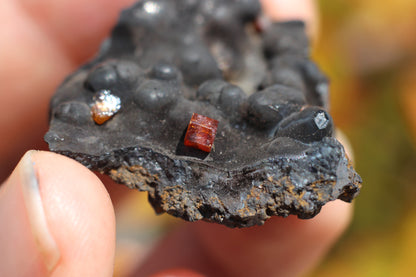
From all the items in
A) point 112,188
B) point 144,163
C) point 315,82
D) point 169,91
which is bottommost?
point 112,188

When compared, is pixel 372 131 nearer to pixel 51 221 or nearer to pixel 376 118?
pixel 376 118

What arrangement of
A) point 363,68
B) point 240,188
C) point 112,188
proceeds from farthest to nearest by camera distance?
point 363,68, point 112,188, point 240,188

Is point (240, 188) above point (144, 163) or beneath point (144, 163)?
beneath

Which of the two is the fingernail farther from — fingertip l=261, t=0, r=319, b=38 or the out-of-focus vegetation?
the out-of-focus vegetation

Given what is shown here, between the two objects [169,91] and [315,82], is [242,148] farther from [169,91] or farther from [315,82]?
[315,82]

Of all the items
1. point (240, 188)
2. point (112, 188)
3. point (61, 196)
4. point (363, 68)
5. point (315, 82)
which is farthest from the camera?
point (363, 68)

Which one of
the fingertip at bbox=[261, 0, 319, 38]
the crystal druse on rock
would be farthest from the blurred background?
the crystal druse on rock

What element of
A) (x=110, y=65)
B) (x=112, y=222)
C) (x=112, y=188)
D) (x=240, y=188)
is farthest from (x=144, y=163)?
(x=112, y=188)
